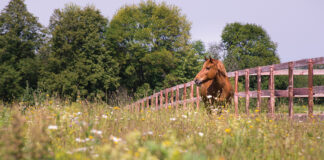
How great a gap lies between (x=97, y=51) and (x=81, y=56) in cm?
202

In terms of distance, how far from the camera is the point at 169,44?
34438 millimetres

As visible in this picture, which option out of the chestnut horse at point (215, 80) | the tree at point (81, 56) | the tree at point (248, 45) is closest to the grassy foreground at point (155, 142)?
the chestnut horse at point (215, 80)

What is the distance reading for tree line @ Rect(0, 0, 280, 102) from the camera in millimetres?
30969

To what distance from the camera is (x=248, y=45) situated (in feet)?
135

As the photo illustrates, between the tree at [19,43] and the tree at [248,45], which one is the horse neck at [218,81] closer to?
the tree at [19,43]

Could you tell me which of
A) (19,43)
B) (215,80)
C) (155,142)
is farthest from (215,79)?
(19,43)

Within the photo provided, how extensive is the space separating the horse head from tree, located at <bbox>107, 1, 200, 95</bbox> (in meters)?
24.2

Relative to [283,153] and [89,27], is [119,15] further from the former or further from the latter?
[283,153]

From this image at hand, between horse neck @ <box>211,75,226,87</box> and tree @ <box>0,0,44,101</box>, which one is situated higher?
tree @ <box>0,0,44,101</box>

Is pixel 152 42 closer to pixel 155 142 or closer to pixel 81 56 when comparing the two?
pixel 81 56

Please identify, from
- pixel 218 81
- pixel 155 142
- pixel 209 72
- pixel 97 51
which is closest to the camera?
pixel 155 142

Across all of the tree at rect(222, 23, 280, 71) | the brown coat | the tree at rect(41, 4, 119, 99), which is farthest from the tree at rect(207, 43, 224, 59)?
the brown coat

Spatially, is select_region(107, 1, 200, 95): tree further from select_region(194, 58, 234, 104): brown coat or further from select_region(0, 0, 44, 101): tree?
select_region(194, 58, 234, 104): brown coat

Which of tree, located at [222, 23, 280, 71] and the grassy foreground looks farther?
tree, located at [222, 23, 280, 71]
